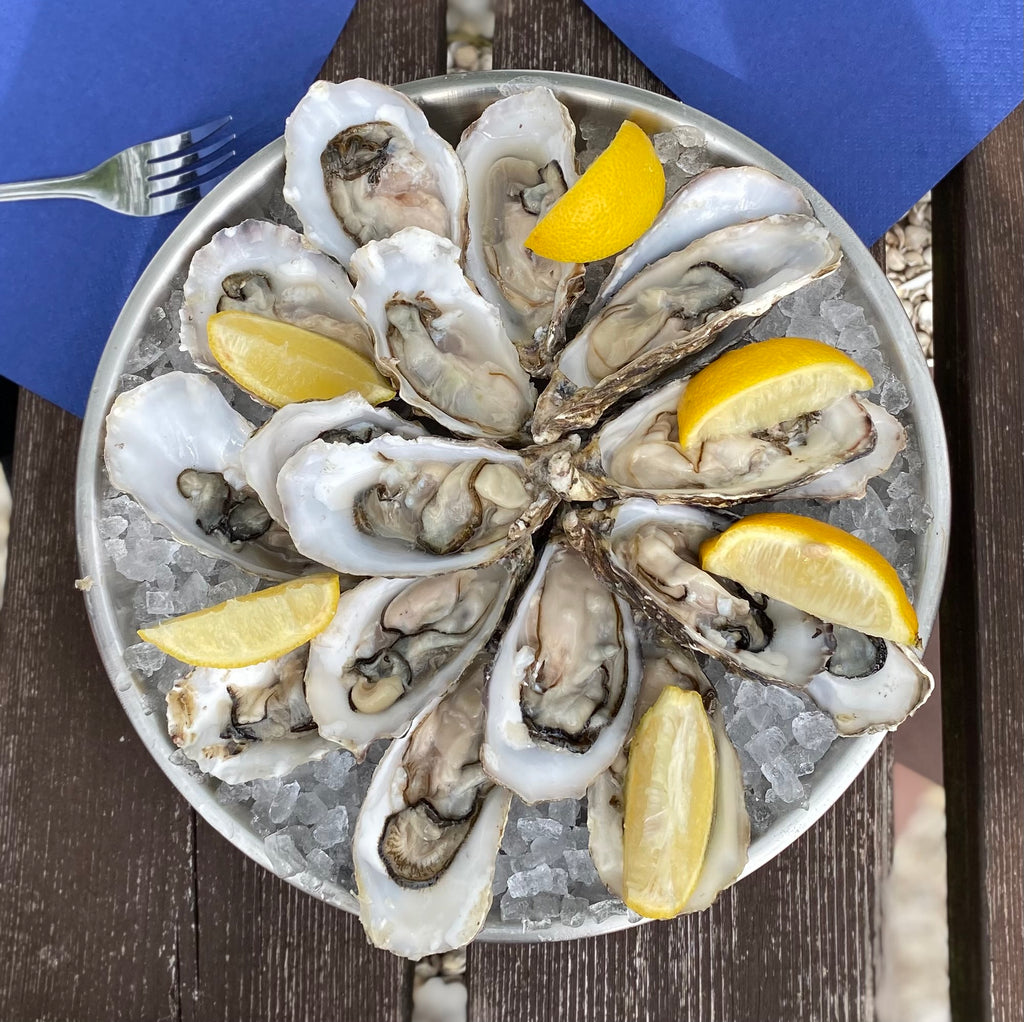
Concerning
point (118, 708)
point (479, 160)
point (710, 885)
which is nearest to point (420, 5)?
point (479, 160)

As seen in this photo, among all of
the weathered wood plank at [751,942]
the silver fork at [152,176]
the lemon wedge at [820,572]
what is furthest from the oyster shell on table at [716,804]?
the silver fork at [152,176]

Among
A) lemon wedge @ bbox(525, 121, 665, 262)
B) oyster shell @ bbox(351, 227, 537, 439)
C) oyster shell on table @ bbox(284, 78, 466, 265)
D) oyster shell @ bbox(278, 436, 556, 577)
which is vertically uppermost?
lemon wedge @ bbox(525, 121, 665, 262)

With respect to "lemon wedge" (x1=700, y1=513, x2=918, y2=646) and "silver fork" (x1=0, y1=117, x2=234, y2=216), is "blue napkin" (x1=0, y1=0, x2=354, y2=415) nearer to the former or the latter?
"silver fork" (x1=0, y1=117, x2=234, y2=216)

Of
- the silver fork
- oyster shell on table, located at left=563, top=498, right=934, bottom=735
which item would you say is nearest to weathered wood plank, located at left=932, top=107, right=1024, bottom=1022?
oyster shell on table, located at left=563, top=498, right=934, bottom=735

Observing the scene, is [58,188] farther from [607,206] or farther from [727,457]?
[727,457]

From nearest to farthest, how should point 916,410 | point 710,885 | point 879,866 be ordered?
point 710,885
point 916,410
point 879,866

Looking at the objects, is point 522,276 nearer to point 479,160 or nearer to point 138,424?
point 479,160

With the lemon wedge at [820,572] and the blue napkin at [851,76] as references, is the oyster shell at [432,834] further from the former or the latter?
the blue napkin at [851,76]
